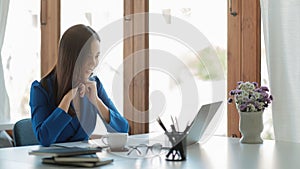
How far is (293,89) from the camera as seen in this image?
2752mm

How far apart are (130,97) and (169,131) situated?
5.39 feet

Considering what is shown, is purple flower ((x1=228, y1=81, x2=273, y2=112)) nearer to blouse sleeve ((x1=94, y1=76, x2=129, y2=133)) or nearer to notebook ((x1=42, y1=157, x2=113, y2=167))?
blouse sleeve ((x1=94, y1=76, x2=129, y2=133))

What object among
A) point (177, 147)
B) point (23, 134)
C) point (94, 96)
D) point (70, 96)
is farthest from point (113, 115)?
point (177, 147)

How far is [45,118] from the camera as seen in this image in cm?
235

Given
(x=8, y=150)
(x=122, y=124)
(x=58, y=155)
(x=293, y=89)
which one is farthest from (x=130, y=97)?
(x=58, y=155)

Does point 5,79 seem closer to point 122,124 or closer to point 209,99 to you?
point 122,124

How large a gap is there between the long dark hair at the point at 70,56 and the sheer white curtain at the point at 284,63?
1.01 meters

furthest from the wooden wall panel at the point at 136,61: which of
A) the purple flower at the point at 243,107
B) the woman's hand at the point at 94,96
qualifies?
the purple flower at the point at 243,107

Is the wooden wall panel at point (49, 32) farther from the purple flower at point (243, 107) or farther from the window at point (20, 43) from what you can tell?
the purple flower at point (243, 107)

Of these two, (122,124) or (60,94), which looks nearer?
(60,94)

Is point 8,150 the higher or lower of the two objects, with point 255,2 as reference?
lower

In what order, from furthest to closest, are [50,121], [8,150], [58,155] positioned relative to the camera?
[50,121]
[8,150]
[58,155]

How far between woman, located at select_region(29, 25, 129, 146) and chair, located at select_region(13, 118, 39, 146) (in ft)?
0.55

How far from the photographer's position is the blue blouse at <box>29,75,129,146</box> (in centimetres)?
229
